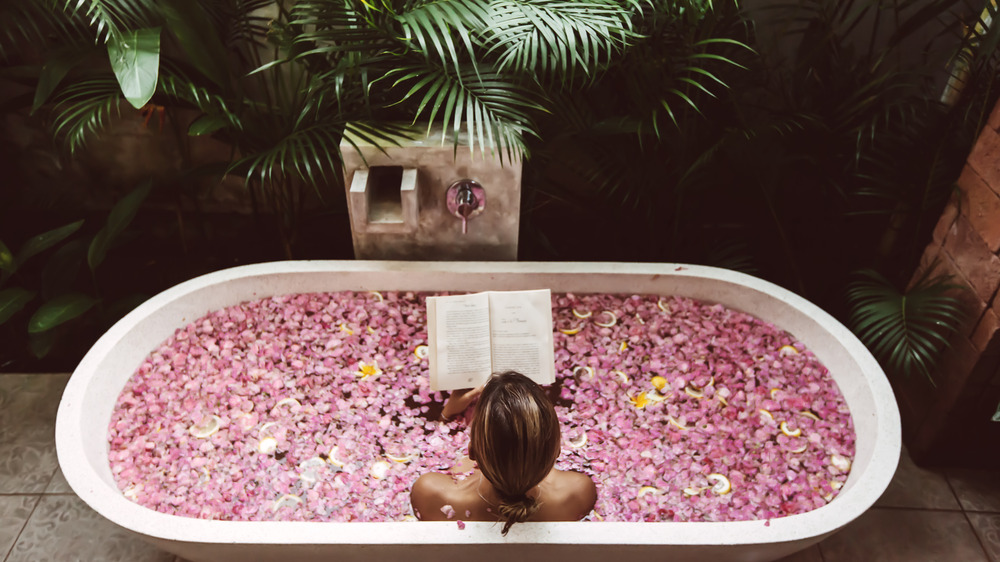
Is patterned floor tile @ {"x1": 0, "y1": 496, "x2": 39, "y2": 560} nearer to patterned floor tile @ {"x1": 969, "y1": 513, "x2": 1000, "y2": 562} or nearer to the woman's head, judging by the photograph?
the woman's head

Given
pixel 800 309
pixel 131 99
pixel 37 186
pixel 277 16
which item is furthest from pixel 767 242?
pixel 37 186

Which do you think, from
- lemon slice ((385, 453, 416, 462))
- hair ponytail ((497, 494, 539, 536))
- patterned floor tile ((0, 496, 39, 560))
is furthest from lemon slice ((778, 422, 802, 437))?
patterned floor tile ((0, 496, 39, 560))

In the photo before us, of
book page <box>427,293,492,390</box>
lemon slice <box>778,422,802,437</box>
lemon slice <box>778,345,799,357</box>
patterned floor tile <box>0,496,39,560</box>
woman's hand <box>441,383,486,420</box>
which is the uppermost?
book page <box>427,293,492,390</box>

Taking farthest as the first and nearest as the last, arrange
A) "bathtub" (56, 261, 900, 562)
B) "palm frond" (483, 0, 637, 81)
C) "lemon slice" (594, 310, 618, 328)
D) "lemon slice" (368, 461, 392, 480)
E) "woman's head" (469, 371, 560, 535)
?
"lemon slice" (594, 310, 618, 328), "lemon slice" (368, 461, 392, 480), "palm frond" (483, 0, 637, 81), "bathtub" (56, 261, 900, 562), "woman's head" (469, 371, 560, 535)

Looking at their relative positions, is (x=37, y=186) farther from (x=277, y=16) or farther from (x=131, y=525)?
(x=131, y=525)

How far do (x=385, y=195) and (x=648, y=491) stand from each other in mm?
1157

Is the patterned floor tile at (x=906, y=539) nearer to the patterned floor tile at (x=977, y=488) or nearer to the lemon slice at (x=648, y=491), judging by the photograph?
the patterned floor tile at (x=977, y=488)

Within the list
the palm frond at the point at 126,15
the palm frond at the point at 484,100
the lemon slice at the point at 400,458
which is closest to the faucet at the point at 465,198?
the palm frond at the point at 484,100

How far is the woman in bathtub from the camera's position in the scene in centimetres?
133

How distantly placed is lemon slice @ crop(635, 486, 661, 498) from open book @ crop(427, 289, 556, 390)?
375 mm

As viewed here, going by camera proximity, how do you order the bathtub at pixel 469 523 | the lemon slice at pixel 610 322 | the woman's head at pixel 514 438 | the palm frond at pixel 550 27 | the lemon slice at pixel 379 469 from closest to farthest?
1. the woman's head at pixel 514 438
2. the bathtub at pixel 469 523
3. the palm frond at pixel 550 27
4. the lemon slice at pixel 379 469
5. the lemon slice at pixel 610 322

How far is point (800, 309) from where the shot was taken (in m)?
2.03

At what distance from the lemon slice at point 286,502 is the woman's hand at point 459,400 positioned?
45cm

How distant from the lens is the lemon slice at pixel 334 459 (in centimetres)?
183
